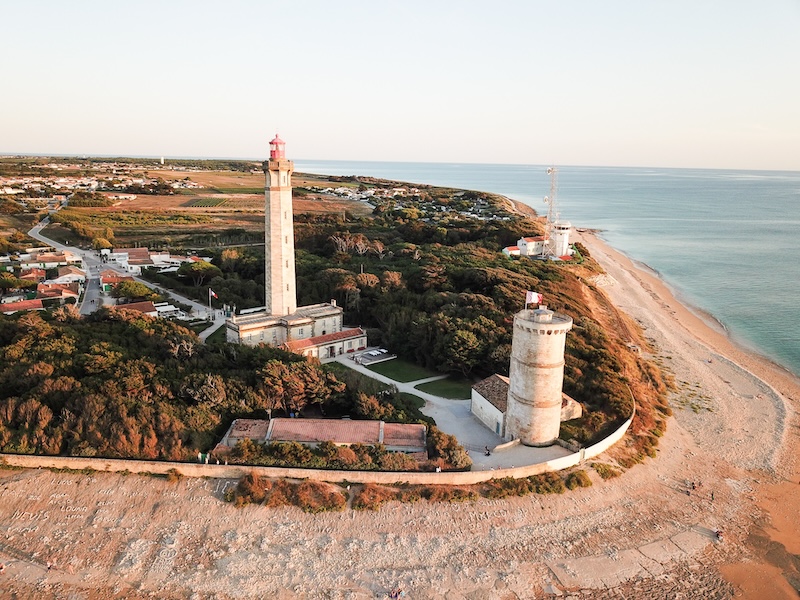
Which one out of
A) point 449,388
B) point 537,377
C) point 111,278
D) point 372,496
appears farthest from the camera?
point 111,278

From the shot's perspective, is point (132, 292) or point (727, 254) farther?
point (727, 254)

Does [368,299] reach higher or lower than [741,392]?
higher

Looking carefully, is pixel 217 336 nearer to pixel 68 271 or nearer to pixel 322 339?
pixel 322 339

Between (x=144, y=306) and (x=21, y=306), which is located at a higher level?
(x=144, y=306)

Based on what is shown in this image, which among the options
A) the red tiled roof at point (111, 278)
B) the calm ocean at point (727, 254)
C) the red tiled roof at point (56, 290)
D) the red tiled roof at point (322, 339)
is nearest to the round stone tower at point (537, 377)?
the red tiled roof at point (322, 339)

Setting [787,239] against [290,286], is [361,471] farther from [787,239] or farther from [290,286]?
[787,239]

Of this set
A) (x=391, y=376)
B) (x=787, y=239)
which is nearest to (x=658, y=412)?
(x=391, y=376)

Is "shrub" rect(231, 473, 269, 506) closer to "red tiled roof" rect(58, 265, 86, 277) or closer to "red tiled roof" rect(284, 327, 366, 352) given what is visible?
"red tiled roof" rect(284, 327, 366, 352)

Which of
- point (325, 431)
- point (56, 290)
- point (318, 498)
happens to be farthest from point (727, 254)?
point (56, 290)
